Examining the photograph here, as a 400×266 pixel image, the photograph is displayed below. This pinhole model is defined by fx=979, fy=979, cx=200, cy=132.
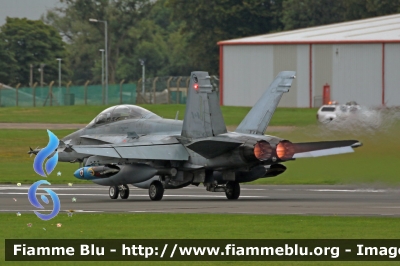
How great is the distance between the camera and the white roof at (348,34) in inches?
2982

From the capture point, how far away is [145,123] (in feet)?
99.9

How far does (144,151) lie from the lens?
2875cm

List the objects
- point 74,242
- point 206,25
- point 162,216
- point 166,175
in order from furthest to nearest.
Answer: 1. point 206,25
2. point 166,175
3. point 162,216
4. point 74,242

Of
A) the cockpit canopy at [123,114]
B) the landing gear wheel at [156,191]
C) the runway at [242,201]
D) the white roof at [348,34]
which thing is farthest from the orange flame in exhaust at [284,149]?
the white roof at [348,34]

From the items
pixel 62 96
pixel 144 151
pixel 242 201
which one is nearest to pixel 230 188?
pixel 242 201

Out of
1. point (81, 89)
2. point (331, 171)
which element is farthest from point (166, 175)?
point (81, 89)

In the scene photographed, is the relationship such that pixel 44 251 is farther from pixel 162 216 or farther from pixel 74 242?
pixel 162 216

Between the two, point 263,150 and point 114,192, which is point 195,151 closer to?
point 263,150

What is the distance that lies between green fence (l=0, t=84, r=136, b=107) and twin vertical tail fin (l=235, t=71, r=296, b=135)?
192 ft

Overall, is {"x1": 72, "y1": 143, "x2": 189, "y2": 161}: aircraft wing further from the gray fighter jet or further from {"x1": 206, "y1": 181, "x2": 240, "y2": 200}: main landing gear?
{"x1": 206, "y1": 181, "x2": 240, "y2": 200}: main landing gear

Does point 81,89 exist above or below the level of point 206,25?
below

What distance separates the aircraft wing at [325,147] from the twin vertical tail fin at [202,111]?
2.74 metres

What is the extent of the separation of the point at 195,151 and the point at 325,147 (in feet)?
12.5

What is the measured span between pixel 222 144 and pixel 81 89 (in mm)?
68560
